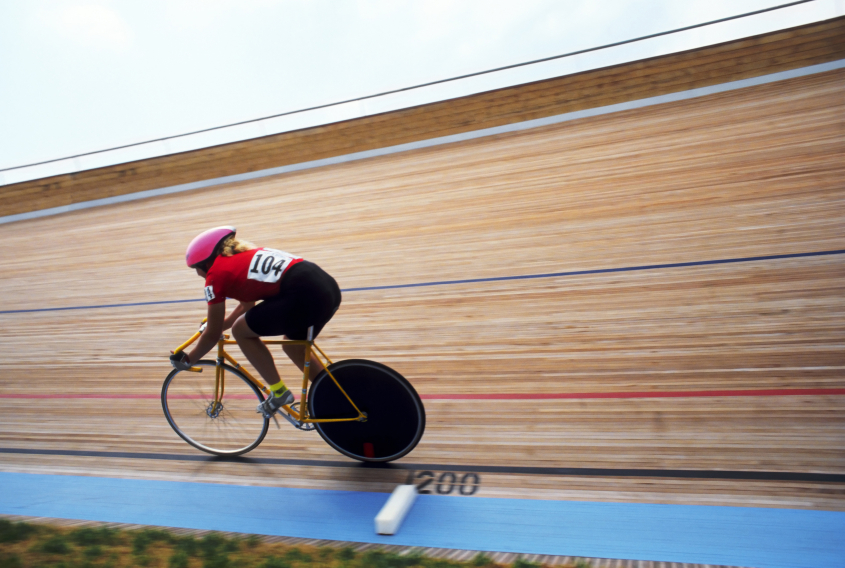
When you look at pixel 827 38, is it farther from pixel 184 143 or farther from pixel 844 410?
pixel 184 143

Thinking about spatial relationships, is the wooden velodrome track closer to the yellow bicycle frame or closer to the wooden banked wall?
the yellow bicycle frame

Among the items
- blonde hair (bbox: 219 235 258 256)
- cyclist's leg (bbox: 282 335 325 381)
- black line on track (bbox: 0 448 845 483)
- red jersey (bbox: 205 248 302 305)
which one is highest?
blonde hair (bbox: 219 235 258 256)

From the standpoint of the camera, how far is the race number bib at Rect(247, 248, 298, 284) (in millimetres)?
1792

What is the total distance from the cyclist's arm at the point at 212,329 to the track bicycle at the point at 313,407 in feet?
0.17

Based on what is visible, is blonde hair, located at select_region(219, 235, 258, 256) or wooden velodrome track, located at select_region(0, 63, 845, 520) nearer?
blonde hair, located at select_region(219, 235, 258, 256)

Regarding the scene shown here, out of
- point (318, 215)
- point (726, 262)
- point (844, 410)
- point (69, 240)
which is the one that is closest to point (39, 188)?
point (69, 240)

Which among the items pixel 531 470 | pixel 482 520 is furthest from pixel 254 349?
pixel 531 470

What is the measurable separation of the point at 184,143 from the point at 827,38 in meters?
7.36

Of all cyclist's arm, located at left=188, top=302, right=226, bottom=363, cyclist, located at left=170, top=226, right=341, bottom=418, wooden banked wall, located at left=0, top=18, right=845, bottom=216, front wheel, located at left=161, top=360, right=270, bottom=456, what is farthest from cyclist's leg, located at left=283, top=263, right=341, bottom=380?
wooden banked wall, located at left=0, top=18, right=845, bottom=216

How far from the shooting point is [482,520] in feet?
5.65

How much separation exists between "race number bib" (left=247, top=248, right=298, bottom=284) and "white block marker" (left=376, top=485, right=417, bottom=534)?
85cm

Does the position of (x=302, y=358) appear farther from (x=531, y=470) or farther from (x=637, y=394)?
(x=637, y=394)

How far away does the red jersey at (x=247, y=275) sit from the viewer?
69.0 inches

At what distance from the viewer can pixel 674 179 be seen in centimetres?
404
